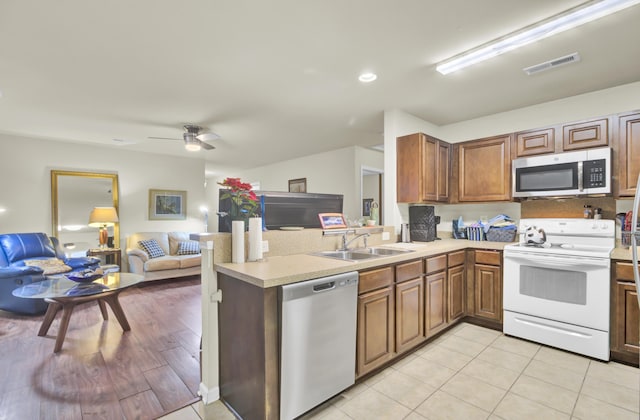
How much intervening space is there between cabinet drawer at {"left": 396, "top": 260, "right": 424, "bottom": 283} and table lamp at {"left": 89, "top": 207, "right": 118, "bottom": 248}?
194 inches

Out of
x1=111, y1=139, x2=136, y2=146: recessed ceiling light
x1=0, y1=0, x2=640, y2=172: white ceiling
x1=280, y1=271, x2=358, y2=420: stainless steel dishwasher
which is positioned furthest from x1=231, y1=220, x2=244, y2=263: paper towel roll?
x1=111, y1=139, x2=136, y2=146: recessed ceiling light

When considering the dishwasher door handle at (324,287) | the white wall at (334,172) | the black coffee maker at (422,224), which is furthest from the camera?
the white wall at (334,172)

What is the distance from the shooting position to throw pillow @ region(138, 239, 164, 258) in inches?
206

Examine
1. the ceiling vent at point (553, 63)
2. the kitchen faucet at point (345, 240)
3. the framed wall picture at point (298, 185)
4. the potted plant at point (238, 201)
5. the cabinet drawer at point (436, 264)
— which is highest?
the ceiling vent at point (553, 63)

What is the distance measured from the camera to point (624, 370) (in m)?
2.21

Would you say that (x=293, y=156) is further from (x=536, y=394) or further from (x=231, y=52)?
(x=536, y=394)

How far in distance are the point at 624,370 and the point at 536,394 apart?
915 millimetres

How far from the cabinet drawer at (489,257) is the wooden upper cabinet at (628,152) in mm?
1122

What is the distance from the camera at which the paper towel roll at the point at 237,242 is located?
6.26ft

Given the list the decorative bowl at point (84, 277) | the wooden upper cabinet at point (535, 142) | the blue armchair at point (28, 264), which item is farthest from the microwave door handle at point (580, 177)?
the blue armchair at point (28, 264)

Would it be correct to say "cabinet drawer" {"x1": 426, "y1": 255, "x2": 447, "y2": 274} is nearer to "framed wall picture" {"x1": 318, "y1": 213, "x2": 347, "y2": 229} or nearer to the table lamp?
"framed wall picture" {"x1": 318, "y1": 213, "x2": 347, "y2": 229}

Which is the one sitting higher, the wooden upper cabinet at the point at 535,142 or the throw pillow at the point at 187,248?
the wooden upper cabinet at the point at 535,142

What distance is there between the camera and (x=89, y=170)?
17.1ft

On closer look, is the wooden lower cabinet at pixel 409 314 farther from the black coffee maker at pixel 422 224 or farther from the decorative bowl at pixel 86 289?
the decorative bowl at pixel 86 289
